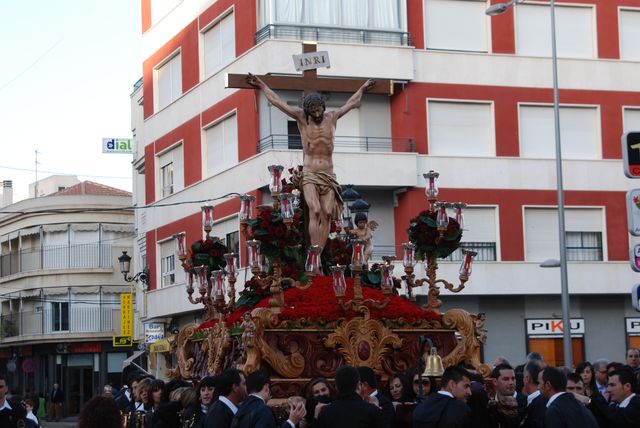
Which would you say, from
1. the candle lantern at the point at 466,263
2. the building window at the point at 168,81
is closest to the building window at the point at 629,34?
the building window at the point at 168,81

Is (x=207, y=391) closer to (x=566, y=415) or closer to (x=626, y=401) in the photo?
(x=566, y=415)

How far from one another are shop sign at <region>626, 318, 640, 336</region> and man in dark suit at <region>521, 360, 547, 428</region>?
26670 mm

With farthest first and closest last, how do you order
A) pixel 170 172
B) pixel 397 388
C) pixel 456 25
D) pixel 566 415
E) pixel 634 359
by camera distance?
1. pixel 170 172
2. pixel 456 25
3. pixel 634 359
4. pixel 397 388
5. pixel 566 415

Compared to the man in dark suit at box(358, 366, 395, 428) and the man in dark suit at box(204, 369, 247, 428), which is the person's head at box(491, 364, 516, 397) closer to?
the man in dark suit at box(358, 366, 395, 428)

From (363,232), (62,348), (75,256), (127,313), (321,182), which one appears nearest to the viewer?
(321,182)

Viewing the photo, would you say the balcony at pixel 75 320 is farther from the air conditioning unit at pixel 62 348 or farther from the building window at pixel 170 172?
the building window at pixel 170 172

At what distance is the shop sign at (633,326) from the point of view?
35375mm

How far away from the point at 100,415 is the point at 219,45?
3048 cm

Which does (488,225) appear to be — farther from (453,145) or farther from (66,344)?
(66,344)

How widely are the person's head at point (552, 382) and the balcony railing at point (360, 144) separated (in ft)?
79.8

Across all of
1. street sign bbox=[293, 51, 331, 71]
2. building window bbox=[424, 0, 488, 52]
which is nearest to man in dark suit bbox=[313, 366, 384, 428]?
street sign bbox=[293, 51, 331, 71]

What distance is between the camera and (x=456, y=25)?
115ft

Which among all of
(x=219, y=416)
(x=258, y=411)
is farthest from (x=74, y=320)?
(x=258, y=411)

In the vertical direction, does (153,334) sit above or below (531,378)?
above
